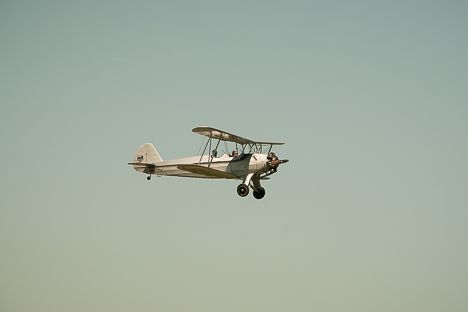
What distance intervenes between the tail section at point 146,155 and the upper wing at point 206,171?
19.1 feet

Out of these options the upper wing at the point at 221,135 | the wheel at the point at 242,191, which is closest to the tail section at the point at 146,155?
the upper wing at the point at 221,135

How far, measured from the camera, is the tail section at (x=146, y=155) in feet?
144

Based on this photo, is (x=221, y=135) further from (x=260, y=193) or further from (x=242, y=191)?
(x=260, y=193)

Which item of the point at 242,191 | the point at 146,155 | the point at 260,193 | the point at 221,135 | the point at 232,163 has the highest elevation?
the point at 146,155

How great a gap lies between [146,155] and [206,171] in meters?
7.47

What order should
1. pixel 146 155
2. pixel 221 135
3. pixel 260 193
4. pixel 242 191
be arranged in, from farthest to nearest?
1. pixel 146 155
2. pixel 260 193
3. pixel 221 135
4. pixel 242 191

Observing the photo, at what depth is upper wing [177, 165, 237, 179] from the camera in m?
37.6

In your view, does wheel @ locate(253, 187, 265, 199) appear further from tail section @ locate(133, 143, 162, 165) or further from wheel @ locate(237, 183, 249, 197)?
tail section @ locate(133, 143, 162, 165)

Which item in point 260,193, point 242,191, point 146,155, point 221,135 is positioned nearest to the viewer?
point 242,191

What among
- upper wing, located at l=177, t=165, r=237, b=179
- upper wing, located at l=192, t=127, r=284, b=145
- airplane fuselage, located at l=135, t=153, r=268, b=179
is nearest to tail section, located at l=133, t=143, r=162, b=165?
airplane fuselage, located at l=135, t=153, r=268, b=179

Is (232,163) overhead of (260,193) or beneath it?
overhead

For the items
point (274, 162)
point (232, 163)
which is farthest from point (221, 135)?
point (274, 162)

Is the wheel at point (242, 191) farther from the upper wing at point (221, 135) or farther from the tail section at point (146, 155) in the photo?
the tail section at point (146, 155)

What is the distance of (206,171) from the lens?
37938 millimetres
